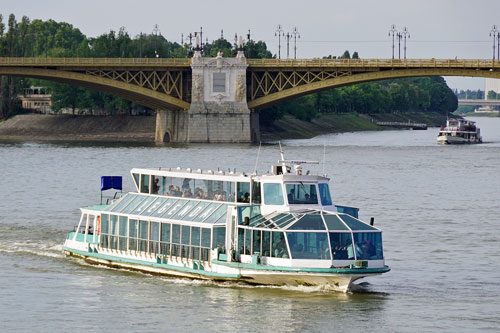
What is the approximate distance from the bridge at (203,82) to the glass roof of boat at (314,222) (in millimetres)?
89851

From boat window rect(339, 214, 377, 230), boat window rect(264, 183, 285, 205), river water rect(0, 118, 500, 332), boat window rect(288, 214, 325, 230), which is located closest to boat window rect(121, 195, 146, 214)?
river water rect(0, 118, 500, 332)

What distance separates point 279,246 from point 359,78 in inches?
3586

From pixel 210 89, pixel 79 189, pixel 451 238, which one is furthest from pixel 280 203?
pixel 210 89

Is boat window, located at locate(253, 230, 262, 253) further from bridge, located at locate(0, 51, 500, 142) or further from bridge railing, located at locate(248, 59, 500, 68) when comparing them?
bridge, located at locate(0, 51, 500, 142)

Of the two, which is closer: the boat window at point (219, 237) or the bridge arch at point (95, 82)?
the boat window at point (219, 237)

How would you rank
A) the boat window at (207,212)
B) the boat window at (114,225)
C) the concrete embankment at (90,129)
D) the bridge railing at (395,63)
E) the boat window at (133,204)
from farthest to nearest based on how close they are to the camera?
the concrete embankment at (90,129) → the bridge railing at (395,63) → the boat window at (133,204) → the boat window at (114,225) → the boat window at (207,212)

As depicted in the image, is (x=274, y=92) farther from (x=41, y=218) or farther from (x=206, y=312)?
(x=206, y=312)

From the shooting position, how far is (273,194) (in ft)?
121

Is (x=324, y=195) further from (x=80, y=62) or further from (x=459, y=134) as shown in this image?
(x=459, y=134)

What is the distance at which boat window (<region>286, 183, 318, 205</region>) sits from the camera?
36.8 m

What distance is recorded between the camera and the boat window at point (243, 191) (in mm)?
37781

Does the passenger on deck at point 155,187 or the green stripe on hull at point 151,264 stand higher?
the passenger on deck at point 155,187

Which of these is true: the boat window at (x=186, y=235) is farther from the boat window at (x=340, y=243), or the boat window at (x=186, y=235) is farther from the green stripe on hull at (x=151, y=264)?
the boat window at (x=340, y=243)

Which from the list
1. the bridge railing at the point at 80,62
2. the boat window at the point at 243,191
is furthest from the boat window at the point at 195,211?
the bridge railing at the point at 80,62
